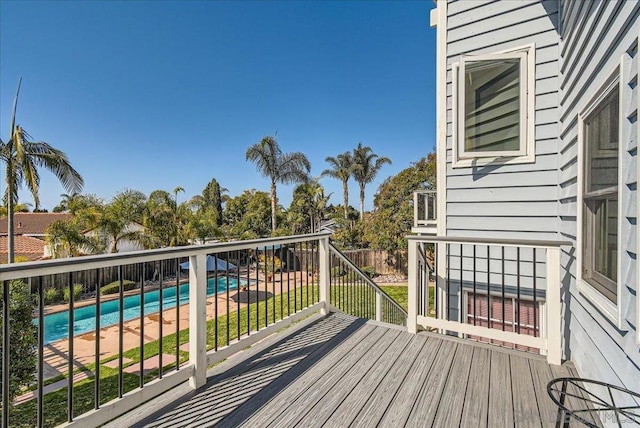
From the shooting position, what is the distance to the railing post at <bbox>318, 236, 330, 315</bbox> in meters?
3.69

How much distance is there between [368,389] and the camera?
2131 mm

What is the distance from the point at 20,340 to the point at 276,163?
15891mm

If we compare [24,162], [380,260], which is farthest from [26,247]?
[380,260]

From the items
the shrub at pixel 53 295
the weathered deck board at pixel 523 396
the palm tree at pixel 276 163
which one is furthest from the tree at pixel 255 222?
the weathered deck board at pixel 523 396

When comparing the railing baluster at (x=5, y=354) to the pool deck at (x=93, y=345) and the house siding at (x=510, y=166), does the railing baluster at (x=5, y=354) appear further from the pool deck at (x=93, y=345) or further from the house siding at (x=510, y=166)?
the pool deck at (x=93, y=345)

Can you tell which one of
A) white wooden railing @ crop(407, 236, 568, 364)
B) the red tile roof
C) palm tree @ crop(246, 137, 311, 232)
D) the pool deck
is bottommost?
the pool deck

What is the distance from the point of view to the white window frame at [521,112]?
329 centimetres

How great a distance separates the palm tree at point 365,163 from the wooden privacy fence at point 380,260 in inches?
281

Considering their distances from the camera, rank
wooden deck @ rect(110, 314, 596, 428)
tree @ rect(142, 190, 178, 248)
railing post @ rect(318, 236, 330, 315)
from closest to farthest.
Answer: wooden deck @ rect(110, 314, 596, 428) < railing post @ rect(318, 236, 330, 315) < tree @ rect(142, 190, 178, 248)

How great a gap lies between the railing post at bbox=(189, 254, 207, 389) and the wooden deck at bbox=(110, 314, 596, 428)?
0.35ft

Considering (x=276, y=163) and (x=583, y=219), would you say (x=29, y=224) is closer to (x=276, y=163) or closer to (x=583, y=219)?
(x=276, y=163)

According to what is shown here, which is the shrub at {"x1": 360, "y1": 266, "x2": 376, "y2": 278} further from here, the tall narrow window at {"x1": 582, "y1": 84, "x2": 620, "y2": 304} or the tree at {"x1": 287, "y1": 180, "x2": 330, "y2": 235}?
the tall narrow window at {"x1": 582, "y1": 84, "x2": 620, "y2": 304}

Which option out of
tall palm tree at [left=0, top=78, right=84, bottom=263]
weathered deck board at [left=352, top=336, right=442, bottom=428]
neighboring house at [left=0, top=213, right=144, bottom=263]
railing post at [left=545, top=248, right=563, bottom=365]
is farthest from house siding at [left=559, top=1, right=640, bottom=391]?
tall palm tree at [left=0, top=78, right=84, bottom=263]

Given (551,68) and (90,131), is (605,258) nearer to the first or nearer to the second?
(551,68)
